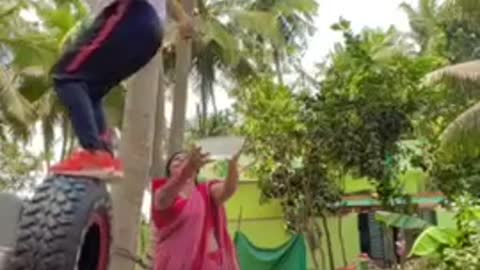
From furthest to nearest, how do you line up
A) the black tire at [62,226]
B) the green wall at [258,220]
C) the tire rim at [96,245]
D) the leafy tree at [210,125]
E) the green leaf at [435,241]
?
1. the leafy tree at [210,125]
2. the green wall at [258,220]
3. the green leaf at [435,241]
4. the tire rim at [96,245]
5. the black tire at [62,226]

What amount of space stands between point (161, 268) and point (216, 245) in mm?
268

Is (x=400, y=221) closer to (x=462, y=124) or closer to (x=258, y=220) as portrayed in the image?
(x=462, y=124)

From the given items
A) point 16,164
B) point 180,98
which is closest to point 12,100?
point 16,164

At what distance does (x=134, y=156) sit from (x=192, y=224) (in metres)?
1.66

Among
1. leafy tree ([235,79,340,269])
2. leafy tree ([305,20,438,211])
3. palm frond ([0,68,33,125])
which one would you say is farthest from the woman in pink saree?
palm frond ([0,68,33,125])

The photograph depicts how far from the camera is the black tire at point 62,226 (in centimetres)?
174

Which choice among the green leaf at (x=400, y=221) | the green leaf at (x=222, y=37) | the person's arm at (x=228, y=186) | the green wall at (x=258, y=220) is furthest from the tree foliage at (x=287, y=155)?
the person's arm at (x=228, y=186)

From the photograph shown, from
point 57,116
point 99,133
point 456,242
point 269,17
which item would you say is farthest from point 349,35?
point 57,116

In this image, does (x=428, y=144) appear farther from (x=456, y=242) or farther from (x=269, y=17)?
(x=269, y=17)

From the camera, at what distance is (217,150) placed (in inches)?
467

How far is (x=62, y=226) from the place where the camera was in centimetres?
179

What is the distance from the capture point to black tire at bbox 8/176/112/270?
5.69ft

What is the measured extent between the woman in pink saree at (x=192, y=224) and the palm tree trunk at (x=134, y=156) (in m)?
1.36

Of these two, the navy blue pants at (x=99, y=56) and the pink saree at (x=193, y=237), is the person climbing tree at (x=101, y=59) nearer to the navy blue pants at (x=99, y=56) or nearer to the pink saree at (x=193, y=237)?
the navy blue pants at (x=99, y=56)
